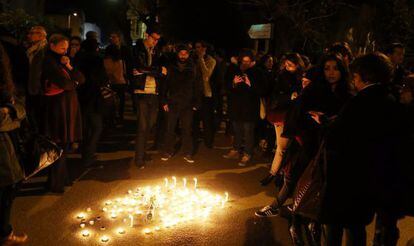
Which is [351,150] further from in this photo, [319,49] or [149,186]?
[319,49]

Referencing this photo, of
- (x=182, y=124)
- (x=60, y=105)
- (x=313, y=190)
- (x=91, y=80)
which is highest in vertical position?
(x=91, y=80)

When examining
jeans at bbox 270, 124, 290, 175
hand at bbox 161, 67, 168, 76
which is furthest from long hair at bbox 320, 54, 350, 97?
hand at bbox 161, 67, 168, 76

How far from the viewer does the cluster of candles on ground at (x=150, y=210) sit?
5.31 m

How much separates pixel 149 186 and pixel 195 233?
1.87 metres

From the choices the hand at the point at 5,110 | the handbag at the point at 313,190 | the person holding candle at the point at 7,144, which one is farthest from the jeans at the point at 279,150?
the hand at the point at 5,110

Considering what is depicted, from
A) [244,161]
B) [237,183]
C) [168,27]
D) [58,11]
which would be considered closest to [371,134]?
[237,183]

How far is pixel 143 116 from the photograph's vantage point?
7.95 metres

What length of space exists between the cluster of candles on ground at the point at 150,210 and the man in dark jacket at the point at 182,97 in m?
1.72

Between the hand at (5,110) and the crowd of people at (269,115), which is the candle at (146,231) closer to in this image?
the crowd of people at (269,115)

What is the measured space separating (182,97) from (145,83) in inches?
33.3

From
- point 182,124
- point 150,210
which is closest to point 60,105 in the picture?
point 150,210

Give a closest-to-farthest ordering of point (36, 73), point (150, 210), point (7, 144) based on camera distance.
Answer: point (7, 144) → point (150, 210) → point (36, 73)

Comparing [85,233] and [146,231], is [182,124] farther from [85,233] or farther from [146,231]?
[85,233]

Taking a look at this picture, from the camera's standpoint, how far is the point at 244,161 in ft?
28.5
